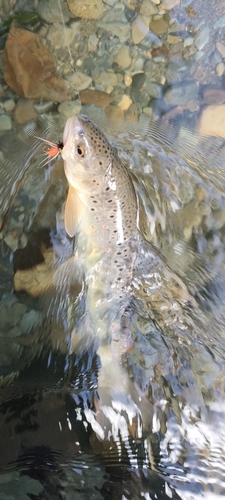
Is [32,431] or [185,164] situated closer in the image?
[32,431]

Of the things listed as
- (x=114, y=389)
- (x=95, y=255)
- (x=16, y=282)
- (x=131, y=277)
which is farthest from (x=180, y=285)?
(x=16, y=282)

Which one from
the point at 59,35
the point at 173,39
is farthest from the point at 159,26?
the point at 59,35

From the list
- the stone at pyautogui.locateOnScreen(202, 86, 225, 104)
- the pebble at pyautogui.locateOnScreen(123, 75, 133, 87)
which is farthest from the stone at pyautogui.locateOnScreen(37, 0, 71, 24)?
the stone at pyautogui.locateOnScreen(202, 86, 225, 104)

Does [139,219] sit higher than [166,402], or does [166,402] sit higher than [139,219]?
[139,219]

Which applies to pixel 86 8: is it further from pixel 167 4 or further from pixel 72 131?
pixel 72 131

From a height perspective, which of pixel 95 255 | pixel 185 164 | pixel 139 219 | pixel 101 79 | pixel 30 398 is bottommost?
pixel 30 398

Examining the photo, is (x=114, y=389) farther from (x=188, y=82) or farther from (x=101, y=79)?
(x=188, y=82)
